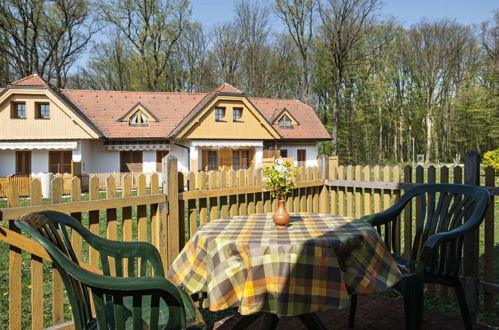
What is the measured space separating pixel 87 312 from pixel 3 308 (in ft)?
8.35

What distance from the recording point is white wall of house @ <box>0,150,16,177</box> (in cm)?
1777

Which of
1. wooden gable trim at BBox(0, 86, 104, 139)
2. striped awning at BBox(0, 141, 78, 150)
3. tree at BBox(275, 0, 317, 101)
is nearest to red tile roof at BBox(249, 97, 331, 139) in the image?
tree at BBox(275, 0, 317, 101)

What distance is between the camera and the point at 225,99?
2109 cm

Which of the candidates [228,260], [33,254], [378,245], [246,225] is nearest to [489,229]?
[378,245]

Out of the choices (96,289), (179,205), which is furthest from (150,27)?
(96,289)

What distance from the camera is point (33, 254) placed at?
8.59ft

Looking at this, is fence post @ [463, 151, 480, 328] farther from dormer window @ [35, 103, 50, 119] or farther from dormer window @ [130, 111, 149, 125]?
dormer window @ [130, 111, 149, 125]

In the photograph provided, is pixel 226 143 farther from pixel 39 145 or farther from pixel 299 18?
pixel 299 18

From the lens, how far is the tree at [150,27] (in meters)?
27.3

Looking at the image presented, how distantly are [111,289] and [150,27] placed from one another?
93.9 ft

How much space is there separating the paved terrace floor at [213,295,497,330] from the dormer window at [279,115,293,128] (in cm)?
2093

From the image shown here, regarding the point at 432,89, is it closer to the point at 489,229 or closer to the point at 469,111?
the point at 469,111

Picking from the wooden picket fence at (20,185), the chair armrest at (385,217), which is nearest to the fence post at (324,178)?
the chair armrest at (385,217)

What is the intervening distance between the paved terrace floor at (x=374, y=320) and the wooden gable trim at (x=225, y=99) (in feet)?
55.6
